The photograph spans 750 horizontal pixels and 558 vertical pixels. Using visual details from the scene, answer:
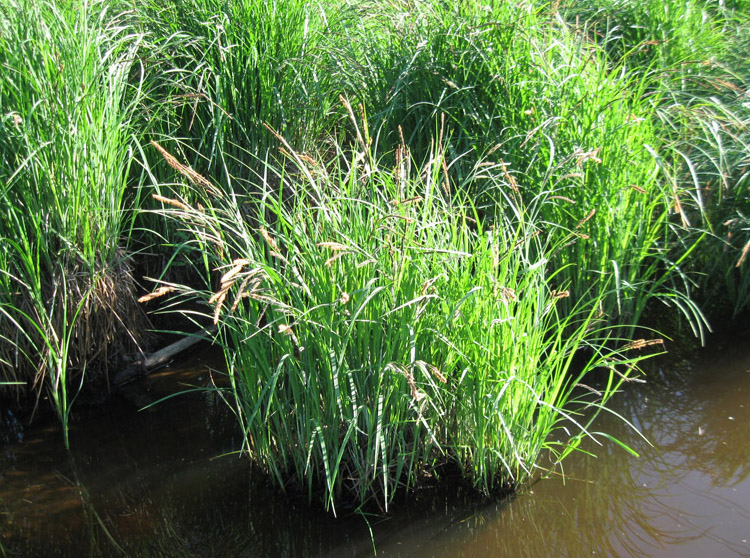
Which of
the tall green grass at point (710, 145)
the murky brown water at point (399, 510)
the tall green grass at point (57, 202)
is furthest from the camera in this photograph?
the tall green grass at point (710, 145)

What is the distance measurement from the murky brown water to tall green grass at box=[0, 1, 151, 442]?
0.97ft

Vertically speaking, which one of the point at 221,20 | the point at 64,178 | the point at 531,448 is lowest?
the point at 531,448

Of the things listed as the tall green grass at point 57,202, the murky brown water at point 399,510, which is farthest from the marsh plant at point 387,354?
the tall green grass at point 57,202

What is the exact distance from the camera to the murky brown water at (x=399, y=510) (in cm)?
237

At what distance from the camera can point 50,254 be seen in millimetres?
3189

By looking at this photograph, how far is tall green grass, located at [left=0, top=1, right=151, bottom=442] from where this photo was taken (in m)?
3.02

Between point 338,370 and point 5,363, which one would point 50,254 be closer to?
point 5,363

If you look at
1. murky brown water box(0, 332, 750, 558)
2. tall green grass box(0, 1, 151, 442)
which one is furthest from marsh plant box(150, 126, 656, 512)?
tall green grass box(0, 1, 151, 442)

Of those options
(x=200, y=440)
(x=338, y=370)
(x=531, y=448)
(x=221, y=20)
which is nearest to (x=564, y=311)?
(x=531, y=448)

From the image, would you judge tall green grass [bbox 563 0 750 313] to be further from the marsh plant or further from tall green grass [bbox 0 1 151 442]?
tall green grass [bbox 0 1 151 442]

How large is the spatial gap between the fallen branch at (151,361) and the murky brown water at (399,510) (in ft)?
0.95

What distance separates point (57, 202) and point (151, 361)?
0.84 metres

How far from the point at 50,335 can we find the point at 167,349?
22.8 inches

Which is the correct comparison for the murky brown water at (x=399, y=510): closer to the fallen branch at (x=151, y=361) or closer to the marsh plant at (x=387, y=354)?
the marsh plant at (x=387, y=354)
